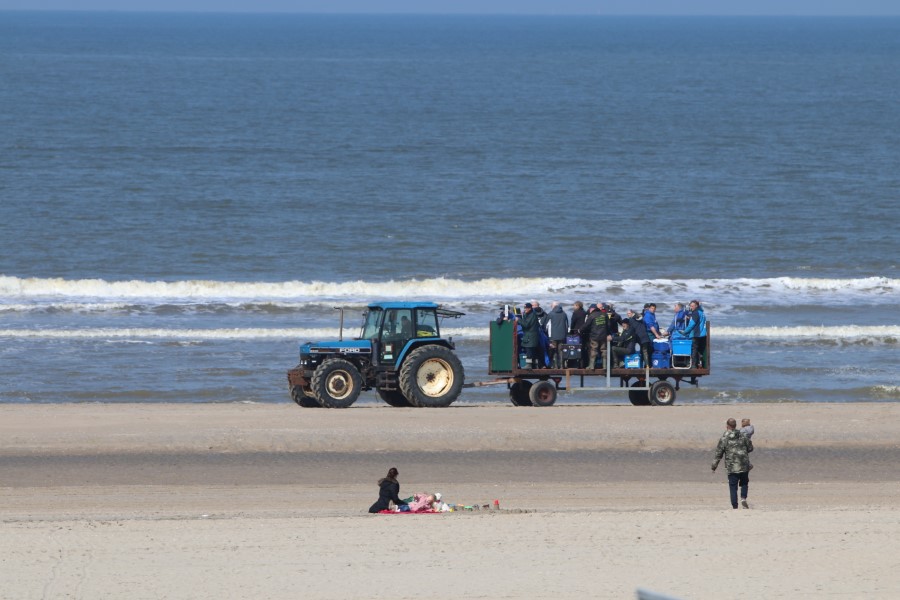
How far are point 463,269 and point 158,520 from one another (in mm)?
22181

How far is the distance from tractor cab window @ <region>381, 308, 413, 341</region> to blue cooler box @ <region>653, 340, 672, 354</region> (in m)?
3.77

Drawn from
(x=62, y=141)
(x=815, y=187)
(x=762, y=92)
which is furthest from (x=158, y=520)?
(x=762, y=92)

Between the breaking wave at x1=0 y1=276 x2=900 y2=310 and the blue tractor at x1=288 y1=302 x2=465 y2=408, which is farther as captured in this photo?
the breaking wave at x1=0 y1=276 x2=900 y2=310

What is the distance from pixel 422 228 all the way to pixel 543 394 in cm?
2074

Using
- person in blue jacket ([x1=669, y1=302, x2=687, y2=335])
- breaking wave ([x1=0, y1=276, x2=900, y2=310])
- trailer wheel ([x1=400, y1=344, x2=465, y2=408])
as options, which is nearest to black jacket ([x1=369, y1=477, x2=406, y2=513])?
trailer wheel ([x1=400, y1=344, x2=465, y2=408])

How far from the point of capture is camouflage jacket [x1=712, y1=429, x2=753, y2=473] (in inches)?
575

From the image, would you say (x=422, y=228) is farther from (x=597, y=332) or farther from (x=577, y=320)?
(x=597, y=332)

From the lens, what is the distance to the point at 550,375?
21.0 m

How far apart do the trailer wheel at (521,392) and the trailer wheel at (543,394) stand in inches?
15.6

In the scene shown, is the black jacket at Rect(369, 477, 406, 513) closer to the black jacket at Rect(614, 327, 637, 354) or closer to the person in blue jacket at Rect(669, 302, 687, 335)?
the black jacket at Rect(614, 327, 637, 354)

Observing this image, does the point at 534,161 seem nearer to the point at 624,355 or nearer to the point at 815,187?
the point at 815,187

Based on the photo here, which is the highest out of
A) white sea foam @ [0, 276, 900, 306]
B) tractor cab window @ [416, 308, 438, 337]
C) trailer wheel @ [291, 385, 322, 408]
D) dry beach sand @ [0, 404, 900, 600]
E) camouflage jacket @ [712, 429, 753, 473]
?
white sea foam @ [0, 276, 900, 306]

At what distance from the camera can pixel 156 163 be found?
177 feet

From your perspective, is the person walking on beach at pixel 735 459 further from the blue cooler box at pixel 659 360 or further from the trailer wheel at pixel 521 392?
the trailer wheel at pixel 521 392
